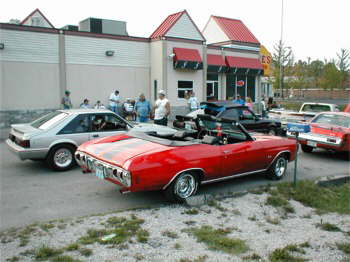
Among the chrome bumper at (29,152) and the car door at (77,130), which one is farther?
the car door at (77,130)

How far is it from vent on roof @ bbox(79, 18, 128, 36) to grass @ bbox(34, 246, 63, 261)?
57.0ft

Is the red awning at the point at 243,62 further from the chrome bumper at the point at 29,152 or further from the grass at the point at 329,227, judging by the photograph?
the grass at the point at 329,227

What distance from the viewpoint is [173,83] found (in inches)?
765

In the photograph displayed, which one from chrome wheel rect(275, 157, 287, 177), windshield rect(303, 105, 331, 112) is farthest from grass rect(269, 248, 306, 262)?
→ windshield rect(303, 105, 331, 112)

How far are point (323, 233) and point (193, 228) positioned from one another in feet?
5.65

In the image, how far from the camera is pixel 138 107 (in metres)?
12.1

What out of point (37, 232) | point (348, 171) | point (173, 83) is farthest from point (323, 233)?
point (173, 83)

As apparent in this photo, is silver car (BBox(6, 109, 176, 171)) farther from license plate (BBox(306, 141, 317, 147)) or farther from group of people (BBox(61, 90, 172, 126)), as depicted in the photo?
license plate (BBox(306, 141, 317, 147))

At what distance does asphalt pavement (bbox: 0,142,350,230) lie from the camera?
527 centimetres

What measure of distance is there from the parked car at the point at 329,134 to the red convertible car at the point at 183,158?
2.70 m

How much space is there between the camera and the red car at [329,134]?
9516 mm

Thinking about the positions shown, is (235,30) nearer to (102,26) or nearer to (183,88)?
(183,88)

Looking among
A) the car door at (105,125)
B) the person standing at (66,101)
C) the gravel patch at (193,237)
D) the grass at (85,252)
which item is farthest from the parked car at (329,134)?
the person standing at (66,101)

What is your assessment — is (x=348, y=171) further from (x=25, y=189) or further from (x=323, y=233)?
(x=25, y=189)
